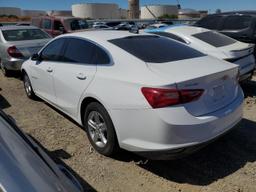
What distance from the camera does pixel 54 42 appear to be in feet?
17.9

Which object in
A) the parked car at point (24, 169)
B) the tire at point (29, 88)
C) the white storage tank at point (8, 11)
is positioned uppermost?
the white storage tank at point (8, 11)

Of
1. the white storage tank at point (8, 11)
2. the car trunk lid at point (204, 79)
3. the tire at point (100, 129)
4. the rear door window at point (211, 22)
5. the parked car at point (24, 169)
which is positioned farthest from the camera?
the white storage tank at point (8, 11)

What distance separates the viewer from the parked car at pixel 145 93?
330cm

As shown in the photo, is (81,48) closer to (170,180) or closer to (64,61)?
(64,61)

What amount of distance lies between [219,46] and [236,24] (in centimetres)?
247

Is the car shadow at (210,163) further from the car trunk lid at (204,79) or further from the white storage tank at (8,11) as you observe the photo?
the white storage tank at (8,11)

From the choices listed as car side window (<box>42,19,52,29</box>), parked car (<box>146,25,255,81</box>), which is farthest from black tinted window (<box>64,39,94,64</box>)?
car side window (<box>42,19,52,29</box>)

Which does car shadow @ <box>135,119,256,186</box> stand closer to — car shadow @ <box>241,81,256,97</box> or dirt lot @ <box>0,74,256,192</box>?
dirt lot @ <box>0,74,256,192</box>

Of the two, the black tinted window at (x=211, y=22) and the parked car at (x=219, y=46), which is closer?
the parked car at (x=219, y=46)

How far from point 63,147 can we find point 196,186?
6.38 feet

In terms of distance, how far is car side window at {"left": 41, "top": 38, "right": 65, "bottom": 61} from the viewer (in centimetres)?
514

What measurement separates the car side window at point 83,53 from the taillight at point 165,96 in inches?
37.8

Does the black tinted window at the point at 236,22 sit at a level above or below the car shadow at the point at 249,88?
above

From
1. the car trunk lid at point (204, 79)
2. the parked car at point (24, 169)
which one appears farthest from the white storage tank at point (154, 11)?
the parked car at point (24, 169)
